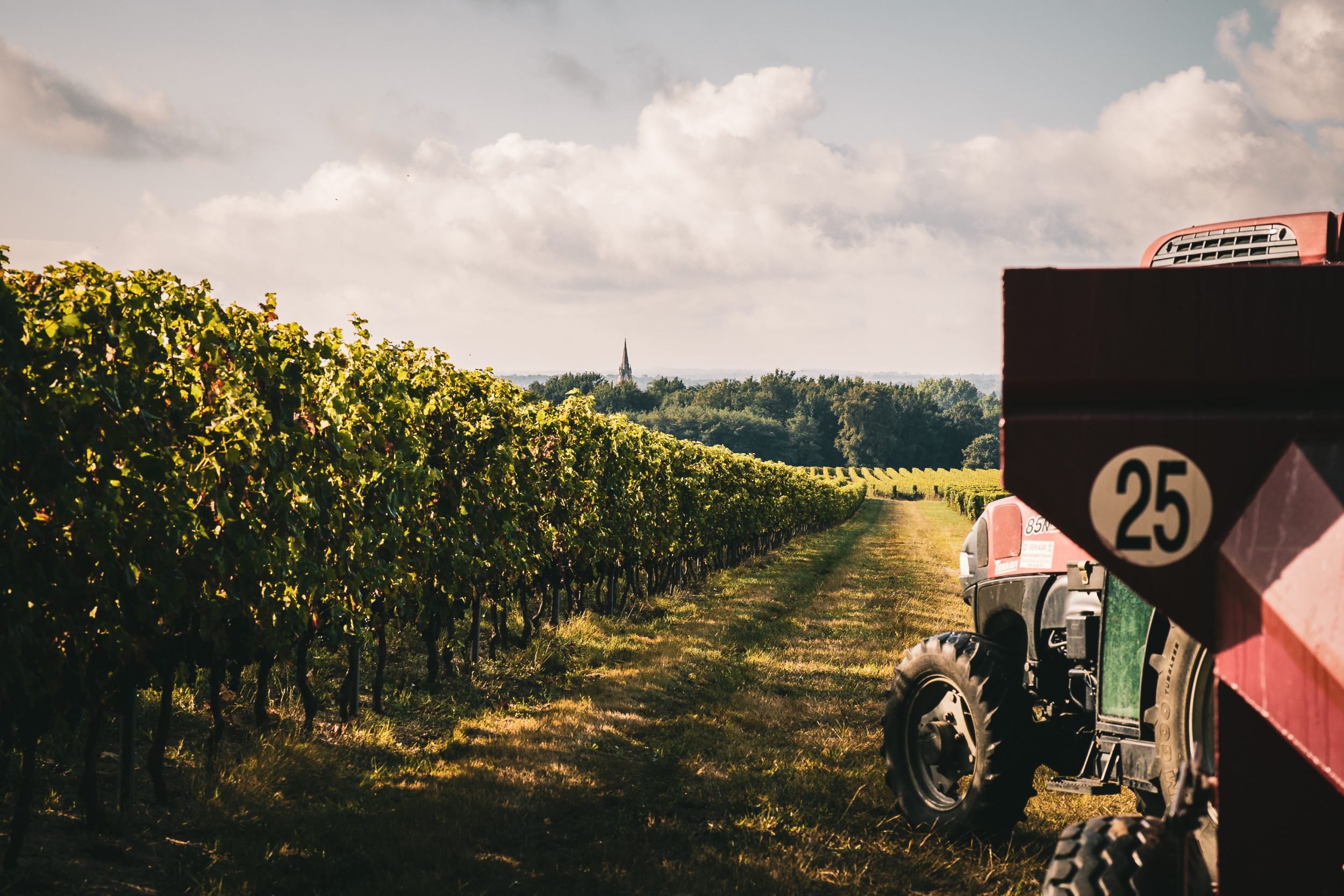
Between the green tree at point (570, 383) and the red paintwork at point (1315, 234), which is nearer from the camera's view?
the red paintwork at point (1315, 234)

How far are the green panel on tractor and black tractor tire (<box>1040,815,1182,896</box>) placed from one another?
0.87 meters

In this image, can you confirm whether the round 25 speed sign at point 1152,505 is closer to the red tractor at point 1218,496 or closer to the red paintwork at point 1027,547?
the red tractor at point 1218,496

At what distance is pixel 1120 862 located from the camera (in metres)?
2.51

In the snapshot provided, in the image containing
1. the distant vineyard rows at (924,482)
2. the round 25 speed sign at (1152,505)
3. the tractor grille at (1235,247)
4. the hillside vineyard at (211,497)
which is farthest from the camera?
the distant vineyard rows at (924,482)

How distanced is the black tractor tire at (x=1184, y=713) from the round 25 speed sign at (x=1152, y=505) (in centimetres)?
112

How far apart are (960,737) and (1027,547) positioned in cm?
115

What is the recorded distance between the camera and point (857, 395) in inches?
5025

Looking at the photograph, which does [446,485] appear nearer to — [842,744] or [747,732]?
[747,732]

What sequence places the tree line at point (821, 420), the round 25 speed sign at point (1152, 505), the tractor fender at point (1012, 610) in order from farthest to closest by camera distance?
the tree line at point (821, 420) → the tractor fender at point (1012, 610) → the round 25 speed sign at point (1152, 505)

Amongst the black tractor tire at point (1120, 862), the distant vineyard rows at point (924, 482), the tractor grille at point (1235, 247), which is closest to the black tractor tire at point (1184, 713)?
the black tractor tire at point (1120, 862)

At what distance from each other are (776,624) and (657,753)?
20.3 ft

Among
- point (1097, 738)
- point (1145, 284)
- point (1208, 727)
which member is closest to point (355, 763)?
point (1097, 738)

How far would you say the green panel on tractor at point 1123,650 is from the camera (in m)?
3.40

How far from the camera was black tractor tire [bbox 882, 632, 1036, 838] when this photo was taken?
13.8ft
